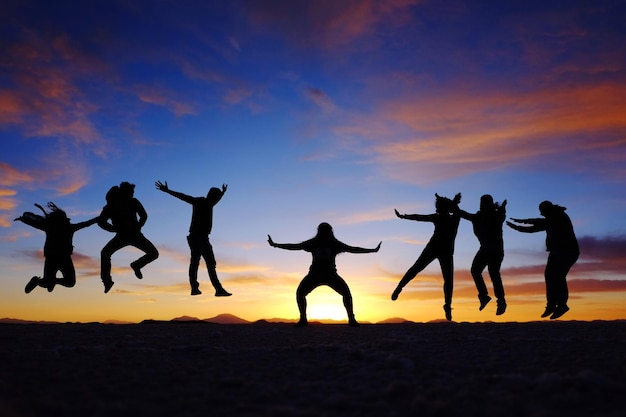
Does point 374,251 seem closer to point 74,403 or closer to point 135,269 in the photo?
point 135,269

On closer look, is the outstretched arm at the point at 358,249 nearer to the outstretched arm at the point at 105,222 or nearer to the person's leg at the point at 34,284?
the outstretched arm at the point at 105,222

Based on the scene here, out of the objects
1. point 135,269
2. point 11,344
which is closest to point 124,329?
point 11,344

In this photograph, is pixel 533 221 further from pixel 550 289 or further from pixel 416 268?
pixel 416 268

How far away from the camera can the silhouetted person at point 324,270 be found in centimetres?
1016

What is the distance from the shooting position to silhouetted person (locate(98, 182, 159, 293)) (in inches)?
517

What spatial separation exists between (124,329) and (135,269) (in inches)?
164

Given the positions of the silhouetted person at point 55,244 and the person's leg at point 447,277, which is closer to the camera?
the person's leg at point 447,277

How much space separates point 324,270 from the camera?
10297 millimetres

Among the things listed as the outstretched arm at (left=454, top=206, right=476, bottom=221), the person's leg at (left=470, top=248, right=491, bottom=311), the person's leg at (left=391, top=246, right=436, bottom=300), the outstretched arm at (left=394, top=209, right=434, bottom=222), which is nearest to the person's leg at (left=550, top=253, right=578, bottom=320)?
the person's leg at (left=470, top=248, right=491, bottom=311)

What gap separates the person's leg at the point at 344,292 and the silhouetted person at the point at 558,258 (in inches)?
197

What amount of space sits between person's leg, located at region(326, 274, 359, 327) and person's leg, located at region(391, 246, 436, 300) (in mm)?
2698

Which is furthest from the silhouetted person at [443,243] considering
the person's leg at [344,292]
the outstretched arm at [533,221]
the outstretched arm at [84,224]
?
the outstretched arm at [84,224]

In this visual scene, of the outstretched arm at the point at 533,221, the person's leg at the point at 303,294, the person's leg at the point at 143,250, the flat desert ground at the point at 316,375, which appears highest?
the outstretched arm at the point at 533,221

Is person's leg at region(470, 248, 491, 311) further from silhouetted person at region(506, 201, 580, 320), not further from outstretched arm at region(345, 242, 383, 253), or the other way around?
outstretched arm at region(345, 242, 383, 253)
